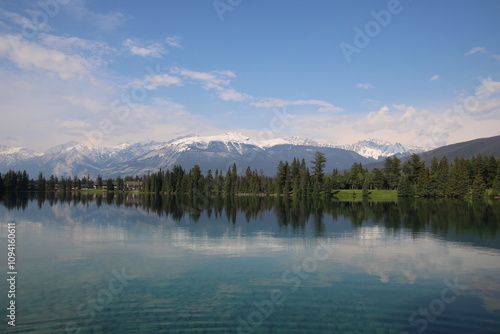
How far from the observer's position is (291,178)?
169625 mm

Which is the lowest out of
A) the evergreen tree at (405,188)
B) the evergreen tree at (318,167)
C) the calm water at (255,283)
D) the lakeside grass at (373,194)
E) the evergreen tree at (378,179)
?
the calm water at (255,283)

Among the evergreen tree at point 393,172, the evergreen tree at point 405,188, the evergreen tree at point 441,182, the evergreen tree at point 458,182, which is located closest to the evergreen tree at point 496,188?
the evergreen tree at point 458,182

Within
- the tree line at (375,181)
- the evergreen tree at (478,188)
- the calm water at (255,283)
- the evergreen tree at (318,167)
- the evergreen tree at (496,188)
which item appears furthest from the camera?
the evergreen tree at (318,167)

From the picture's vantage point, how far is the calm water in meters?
15.2

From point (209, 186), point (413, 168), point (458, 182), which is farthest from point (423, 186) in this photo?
point (209, 186)

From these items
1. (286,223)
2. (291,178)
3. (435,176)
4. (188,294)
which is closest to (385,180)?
(435,176)

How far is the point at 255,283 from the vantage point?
20766 millimetres

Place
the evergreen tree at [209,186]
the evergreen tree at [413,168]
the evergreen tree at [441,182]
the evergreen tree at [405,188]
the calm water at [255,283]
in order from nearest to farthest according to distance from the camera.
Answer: the calm water at [255,283]
the evergreen tree at [441,182]
the evergreen tree at [405,188]
the evergreen tree at [413,168]
the evergreen tree at [209,186]

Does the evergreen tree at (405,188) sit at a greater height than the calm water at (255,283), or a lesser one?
greater

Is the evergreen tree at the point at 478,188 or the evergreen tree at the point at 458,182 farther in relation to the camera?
the evergreen tree at the point at 458,182

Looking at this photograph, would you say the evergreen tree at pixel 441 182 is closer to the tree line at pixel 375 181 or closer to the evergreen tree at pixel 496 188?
the tree line at pixel 375 181

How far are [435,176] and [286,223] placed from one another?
377ft

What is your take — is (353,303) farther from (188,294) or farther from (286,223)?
(286,223)

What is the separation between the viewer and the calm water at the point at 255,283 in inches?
599
